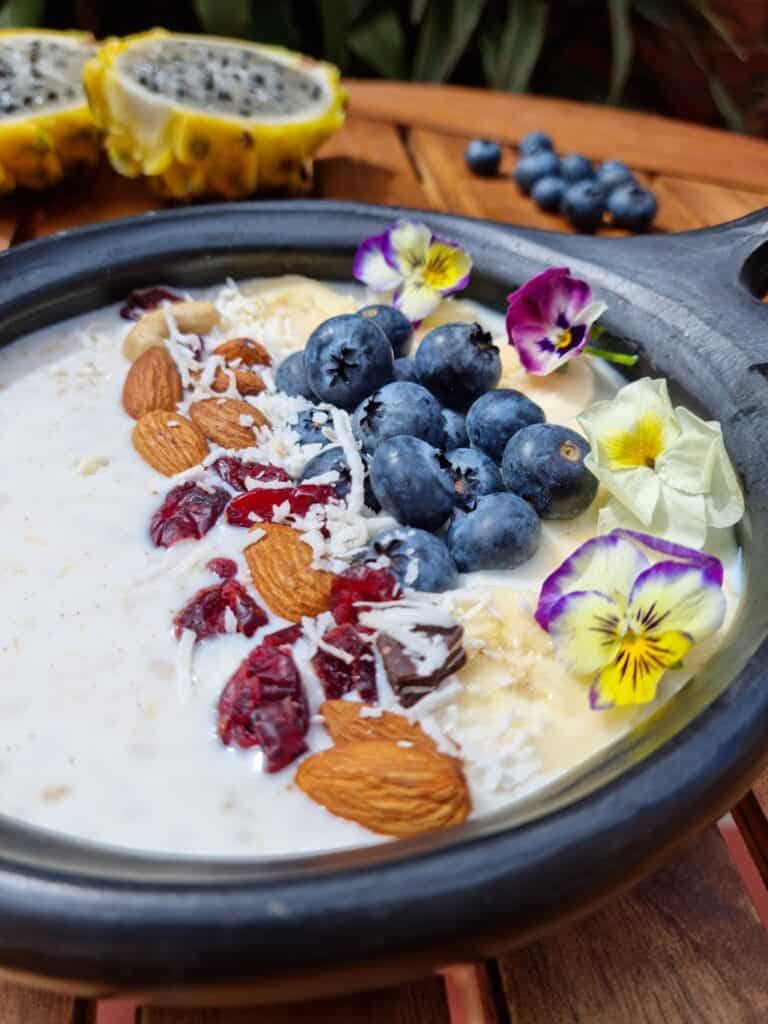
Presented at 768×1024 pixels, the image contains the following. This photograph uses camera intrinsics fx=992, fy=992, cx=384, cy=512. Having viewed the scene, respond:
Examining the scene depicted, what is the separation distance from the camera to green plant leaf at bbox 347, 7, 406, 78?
2.99 m

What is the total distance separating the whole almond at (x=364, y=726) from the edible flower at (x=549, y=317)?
49 centimetres

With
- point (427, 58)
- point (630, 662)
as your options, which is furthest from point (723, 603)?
point (427, 58)

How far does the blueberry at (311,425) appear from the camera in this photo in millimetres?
938

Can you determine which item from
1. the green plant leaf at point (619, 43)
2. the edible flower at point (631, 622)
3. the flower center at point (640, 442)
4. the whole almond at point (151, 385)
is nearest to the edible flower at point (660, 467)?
the flower center at point (640, 442)

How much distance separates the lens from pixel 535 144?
1.74 m

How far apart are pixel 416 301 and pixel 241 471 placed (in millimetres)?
345

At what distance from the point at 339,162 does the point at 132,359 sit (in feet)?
2.71

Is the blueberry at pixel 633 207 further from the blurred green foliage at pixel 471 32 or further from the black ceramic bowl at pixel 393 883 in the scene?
the blurred green foliage at pixel 471 32

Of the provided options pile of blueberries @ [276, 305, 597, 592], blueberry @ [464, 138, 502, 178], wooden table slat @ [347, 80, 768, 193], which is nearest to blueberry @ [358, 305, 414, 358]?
pile of blueberries @ [276, 305, 597, 592]

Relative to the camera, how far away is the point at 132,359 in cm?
111

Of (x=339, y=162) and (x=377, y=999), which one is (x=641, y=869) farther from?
(x=339, y=162)

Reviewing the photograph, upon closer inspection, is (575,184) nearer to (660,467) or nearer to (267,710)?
(660,467)

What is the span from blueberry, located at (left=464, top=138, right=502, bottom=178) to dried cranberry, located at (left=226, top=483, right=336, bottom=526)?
107 cm

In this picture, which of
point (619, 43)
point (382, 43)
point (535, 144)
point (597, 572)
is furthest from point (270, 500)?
point (619, 43)
